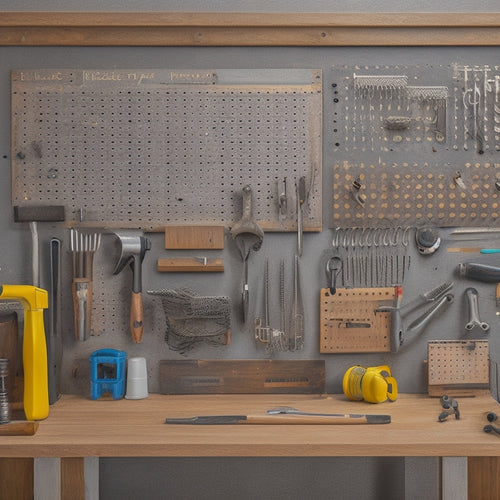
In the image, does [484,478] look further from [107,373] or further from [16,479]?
[16,479]

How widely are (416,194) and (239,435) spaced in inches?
40.6

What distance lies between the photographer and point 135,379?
78.6 inches

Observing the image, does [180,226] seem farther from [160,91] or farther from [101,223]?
[160,91]

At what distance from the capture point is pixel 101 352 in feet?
6.62

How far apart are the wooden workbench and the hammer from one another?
0.26m

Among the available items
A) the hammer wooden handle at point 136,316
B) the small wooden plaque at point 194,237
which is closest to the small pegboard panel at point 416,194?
the small wooden plaque at point 194,237

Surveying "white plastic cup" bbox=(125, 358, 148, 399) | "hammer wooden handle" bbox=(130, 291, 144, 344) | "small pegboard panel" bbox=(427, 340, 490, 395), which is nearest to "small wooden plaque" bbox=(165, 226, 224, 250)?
"hammer wooden handle" bbox=(130, 291, 144, 344)

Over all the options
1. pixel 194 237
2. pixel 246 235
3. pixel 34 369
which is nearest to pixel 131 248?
pixel 194 237

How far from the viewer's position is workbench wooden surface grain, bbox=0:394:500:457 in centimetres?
156

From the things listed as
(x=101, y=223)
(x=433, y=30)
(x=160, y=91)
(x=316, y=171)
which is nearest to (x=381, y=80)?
(x=433, y=30)

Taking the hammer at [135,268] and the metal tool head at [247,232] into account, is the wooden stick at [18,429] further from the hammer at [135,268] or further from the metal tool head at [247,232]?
the metal tool head at [247,232]

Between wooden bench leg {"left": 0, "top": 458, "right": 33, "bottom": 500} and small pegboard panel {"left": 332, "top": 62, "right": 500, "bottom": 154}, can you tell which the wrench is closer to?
small pegboard panel {"left": 332, "top": 62, "right": 500, "bottom": 154}

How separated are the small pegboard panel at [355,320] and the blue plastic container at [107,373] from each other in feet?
2.28

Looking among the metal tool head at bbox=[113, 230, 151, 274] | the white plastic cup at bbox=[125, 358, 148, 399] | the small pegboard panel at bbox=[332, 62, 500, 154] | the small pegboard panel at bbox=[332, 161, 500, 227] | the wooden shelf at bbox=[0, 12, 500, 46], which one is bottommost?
the white plastic cup at bbox=[125, 358, 148, 399]
